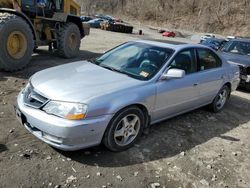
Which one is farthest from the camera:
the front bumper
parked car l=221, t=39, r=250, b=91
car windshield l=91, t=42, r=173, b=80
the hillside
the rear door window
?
the hillside

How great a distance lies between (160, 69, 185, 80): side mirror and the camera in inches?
185

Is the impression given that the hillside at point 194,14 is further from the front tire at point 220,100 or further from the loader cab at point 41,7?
the front tire at point 220,100

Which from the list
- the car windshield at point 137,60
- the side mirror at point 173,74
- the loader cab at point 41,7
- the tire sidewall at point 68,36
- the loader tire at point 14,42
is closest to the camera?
the side mirror at point 173,74

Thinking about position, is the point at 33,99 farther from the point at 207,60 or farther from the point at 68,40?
the point at 68,40

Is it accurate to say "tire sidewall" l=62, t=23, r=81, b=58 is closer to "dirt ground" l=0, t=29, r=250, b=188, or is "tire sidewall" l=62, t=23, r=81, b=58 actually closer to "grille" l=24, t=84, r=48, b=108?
"dirt ground" l=0, t=29, r=250, b=188

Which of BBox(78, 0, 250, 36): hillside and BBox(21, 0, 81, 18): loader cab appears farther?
BBox(78, 0, 250, 36): hillside

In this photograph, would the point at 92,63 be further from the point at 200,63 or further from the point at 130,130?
the point at 200,63

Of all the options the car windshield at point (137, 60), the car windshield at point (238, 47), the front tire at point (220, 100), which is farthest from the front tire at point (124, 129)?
the car windshield at point (238, 47)

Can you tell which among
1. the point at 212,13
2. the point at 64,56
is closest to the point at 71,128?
the point at 64,56

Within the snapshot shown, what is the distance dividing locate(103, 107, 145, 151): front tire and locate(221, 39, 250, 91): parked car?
5.51m

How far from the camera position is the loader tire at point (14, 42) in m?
7.91

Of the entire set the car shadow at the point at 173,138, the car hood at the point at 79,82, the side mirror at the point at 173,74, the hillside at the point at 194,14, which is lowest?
the hillside at the point at 194,14

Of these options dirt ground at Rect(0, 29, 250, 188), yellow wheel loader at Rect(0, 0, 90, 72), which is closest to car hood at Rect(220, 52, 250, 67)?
dirt ground at Rect(0, 29, 250, 188)

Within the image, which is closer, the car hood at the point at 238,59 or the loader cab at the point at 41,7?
the car hood at the point at 238,59
